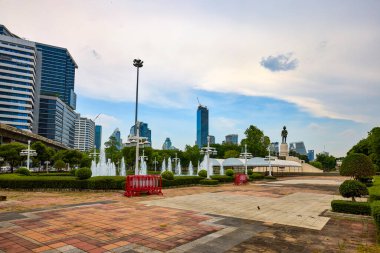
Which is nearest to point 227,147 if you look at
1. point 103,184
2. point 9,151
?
point 9,151

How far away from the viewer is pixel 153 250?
7.26 meters

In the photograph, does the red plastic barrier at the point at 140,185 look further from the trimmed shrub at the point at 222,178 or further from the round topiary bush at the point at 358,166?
the trimmed shrub at the point at 222,178

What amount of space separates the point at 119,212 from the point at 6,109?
107739 millimetres

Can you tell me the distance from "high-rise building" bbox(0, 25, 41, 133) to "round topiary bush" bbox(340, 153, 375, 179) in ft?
366

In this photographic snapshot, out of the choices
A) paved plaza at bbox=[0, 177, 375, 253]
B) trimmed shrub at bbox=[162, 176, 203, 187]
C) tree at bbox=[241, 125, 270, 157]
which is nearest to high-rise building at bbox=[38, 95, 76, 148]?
tree at bbox=[241, 125, 270, 157]

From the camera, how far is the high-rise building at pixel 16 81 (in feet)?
331

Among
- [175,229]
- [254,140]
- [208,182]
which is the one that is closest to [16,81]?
[254,140]

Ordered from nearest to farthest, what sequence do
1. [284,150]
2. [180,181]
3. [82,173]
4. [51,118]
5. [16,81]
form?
1. [82,173]
2. [180,181]
3. [284,150]
4. [16,81]
5. [51,118]

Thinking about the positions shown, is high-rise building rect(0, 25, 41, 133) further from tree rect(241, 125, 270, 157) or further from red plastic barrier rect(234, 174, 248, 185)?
red plastic barrier rect(234, 174, 248, 185)

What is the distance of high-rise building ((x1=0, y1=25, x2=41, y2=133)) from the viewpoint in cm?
10094

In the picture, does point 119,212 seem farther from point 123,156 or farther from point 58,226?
point 123,156

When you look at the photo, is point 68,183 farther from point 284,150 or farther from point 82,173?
point 284,150

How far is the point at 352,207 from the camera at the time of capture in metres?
12.5

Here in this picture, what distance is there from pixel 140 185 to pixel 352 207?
1231 centimetres
